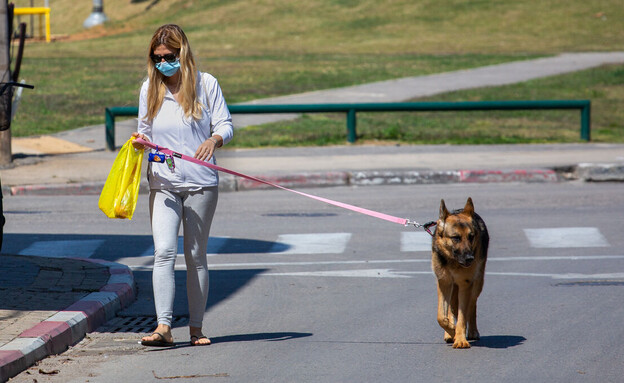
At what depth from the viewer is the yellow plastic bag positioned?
6.86 metres

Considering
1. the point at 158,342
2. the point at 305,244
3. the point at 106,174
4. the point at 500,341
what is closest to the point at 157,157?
the point at 158,342

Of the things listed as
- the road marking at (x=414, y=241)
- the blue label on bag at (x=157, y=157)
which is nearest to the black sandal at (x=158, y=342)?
the blue label on bag at (x=157, y=157)

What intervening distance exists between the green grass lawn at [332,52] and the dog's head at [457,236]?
546 inches

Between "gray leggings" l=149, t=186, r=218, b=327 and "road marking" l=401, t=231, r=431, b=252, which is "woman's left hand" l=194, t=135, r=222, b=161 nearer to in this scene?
"gray leggings" l=149, t=186, r=218, b=327

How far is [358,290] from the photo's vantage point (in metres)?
8.89

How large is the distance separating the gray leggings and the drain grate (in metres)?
0.83

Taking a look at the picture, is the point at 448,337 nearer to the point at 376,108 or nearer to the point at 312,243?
the point at 312,243

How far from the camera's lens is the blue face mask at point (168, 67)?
21.8 ft

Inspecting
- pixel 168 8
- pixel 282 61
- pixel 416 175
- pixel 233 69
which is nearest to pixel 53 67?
pixel 233 69

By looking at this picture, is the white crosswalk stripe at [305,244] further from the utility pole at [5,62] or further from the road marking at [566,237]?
the utility pole at [5,62]

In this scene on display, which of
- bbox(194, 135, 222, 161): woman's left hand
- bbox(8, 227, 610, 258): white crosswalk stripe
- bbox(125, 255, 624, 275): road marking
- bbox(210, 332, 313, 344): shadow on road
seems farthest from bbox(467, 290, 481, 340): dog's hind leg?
bbox(8, 227, 610, 258): white crosswalk stripe

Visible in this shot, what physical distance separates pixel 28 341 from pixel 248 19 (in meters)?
59.8

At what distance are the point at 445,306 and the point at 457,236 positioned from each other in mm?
553

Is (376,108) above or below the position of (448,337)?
above
